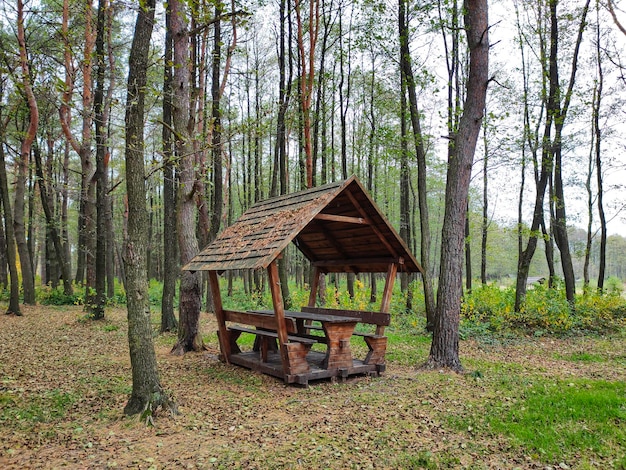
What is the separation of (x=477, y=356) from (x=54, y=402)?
7793 millimetres

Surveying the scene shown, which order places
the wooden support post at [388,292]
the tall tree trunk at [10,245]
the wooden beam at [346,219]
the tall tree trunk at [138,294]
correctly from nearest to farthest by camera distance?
the tall tree trunk at [138,294] < the wooden beam at [346,219] < the wooden support post at [388,292] < the tall tree trunk at [10,245]

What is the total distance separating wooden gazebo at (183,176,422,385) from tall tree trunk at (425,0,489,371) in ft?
2.63

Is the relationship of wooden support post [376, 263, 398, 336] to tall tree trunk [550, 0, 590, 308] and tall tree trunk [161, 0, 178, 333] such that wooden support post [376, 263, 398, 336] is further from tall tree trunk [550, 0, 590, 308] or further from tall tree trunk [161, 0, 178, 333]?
tall tree trunk [550, 0, 590, 308]

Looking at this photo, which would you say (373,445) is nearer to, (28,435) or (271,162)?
(28,435)

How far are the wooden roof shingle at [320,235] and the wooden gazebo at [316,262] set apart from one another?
0.06ft

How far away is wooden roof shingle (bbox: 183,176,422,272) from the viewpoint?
22.6 ft

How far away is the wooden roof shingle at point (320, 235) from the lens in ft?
22.6

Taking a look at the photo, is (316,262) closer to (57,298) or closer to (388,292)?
(388,292)

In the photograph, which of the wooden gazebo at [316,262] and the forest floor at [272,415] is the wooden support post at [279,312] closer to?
the wooden gazebo at [316,262]

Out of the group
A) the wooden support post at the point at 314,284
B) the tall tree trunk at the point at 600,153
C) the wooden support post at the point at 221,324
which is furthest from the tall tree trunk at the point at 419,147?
the tall tree trunk at the point at 600,153

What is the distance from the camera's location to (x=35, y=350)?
30.0ft

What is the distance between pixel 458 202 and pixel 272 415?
4.79 m

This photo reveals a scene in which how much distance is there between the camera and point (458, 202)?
7.75 meters

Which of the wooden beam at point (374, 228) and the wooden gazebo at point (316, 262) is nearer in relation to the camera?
the wooden gazebo at point (316, 262)
